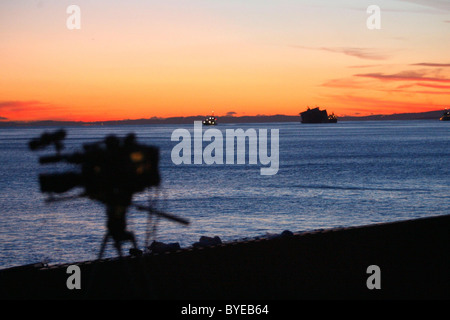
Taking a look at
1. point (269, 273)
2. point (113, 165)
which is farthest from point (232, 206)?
point (113, 165)

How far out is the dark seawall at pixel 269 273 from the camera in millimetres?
6094

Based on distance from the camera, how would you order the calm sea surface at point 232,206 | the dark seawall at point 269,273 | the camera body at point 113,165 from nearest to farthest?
the camera body at point 113,165
the dark seawall at point 269,273
the calm sea surface at point 232,206

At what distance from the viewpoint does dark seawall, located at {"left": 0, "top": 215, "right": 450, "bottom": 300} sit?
609 cm

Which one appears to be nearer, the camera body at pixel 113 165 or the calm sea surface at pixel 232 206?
the camera body at pixel 113 165

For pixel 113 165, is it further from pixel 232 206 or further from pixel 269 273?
pixel 232 206

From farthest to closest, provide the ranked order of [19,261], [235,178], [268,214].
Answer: [235,178] → [268,214] → [19,261]

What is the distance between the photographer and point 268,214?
104 feet

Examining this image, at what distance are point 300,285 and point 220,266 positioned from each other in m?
1.17

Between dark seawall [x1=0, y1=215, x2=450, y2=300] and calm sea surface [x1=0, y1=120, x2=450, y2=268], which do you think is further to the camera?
calm sea surface [x1=0, y1=120, x2=450, y2=268]

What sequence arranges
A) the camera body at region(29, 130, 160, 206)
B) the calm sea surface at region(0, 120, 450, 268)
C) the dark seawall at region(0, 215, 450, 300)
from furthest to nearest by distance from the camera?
the calm sea surface at region(0, 120, 450, 268), the dark seawall at region(0, 215, 450, 300), the camera body at region(29, 130, 160, 206)

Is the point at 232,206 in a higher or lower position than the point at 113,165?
lower

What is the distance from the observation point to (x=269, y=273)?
22.4 feet
